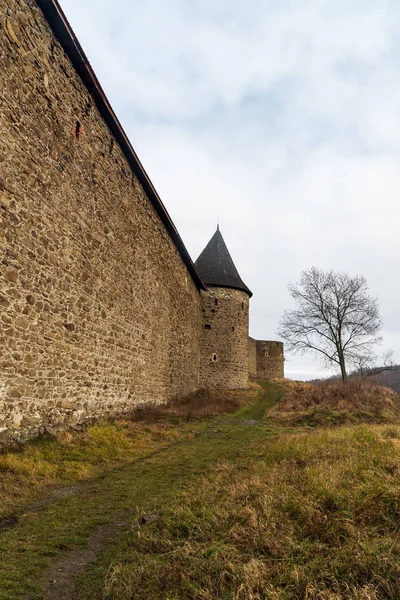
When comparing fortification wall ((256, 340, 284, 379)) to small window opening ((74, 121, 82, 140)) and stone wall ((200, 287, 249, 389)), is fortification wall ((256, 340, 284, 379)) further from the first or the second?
small window opening ((74, 121, 82, 140))

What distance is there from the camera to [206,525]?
3293 millimetres

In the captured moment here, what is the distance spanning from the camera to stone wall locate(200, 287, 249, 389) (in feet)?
78.0

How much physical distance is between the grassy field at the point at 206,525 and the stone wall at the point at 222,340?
676 inches

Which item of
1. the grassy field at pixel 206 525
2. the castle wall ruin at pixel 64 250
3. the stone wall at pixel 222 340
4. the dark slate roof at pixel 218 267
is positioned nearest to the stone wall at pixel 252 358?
the dark slate roof at pixel 218 267

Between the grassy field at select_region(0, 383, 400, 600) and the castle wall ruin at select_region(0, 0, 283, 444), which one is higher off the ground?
the castle wall ruin at select_region(0, 0, 283, 444)

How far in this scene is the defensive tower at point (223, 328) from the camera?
78.1 feet

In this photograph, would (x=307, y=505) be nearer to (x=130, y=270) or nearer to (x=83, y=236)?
(x=83, y=236)

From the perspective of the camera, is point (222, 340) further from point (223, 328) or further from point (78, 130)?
point (78, 130)

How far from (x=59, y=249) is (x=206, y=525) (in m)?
5.93

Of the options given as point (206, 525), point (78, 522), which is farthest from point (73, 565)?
point (206, 525)

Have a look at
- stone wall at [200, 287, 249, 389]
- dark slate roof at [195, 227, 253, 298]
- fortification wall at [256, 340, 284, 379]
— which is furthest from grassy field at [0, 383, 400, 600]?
fortification wall at [256, 340, 284, 379]

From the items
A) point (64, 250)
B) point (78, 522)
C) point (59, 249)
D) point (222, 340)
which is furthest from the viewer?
point (222, 340)

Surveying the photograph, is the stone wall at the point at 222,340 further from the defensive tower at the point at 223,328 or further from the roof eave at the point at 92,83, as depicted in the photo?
the roof eave at the point at 92,83

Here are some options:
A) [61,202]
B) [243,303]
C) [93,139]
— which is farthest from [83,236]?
[243,303]
